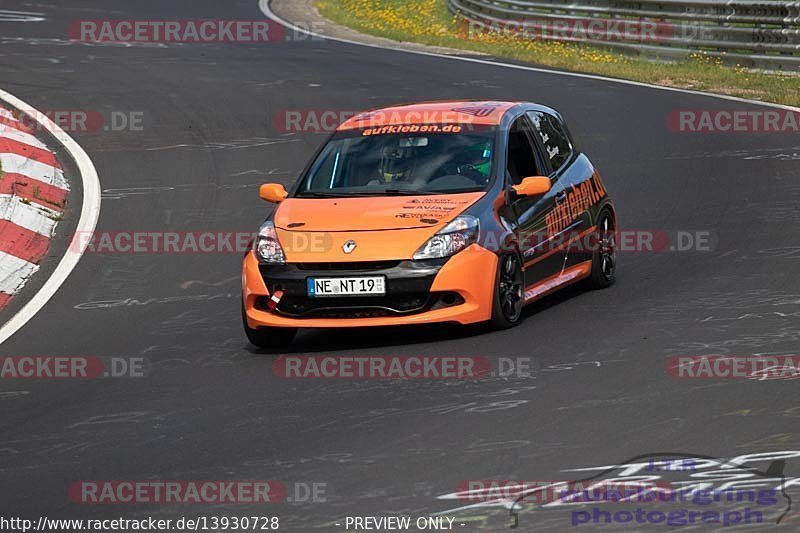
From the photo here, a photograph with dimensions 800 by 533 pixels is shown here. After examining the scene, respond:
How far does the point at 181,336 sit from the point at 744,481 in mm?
4940

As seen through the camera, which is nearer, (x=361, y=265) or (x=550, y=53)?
(x=361, y=265)

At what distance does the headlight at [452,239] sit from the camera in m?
9.59

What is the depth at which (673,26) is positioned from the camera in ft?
79.7

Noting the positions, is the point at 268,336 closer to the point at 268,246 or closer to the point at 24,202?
the point at 268,246

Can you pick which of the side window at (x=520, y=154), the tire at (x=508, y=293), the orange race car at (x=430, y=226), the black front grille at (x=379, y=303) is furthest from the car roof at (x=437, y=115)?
the black front grille at (x=379, y=303)

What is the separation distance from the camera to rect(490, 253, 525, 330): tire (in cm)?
972

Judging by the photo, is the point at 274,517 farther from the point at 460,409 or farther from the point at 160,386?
the point at 160,386

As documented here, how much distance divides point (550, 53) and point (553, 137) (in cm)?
1517

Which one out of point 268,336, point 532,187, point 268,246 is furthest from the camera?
point 532,187

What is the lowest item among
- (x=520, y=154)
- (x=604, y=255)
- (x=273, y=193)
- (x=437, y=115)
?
(x=604, y=255)

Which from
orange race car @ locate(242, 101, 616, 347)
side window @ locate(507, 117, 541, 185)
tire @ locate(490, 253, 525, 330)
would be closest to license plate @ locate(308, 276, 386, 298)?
orange race car @ locate(242, 101, 616, 347)

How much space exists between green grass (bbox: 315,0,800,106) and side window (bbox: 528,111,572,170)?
896cm

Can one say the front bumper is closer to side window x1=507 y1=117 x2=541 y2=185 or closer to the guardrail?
side window x1=507 y1=117 x2=541 y2=185


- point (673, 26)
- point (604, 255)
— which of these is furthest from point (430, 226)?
point (673, 26)
